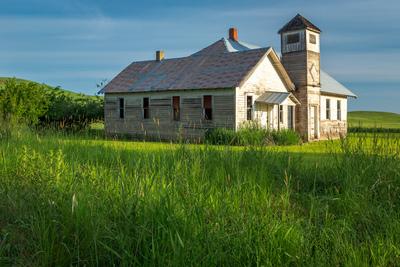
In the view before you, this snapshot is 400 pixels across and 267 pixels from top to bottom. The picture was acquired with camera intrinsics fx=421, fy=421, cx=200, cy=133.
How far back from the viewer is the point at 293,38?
1139 inches

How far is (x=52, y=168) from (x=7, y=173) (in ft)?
2.65

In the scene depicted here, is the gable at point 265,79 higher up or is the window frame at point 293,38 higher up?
the window frame at point 293,38

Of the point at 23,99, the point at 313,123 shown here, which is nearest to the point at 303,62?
the point at 313,123

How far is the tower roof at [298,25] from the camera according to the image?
92.8ft

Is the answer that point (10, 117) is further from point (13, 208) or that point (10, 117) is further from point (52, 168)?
point (13, 208)

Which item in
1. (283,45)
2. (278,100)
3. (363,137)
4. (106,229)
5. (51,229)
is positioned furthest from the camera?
(283,45)

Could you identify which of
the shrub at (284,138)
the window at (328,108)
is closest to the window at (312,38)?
the window at (328,108)

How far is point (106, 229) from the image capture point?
3.80m

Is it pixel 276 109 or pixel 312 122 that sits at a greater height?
pixel 276 109

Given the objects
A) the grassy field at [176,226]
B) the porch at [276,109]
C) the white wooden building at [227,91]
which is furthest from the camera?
the porch at [276,109]

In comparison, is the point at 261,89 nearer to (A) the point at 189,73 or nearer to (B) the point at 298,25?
(A) the point at 189,73

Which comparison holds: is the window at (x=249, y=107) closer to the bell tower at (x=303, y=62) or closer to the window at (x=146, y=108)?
the bell tower at (x=303, y=62)

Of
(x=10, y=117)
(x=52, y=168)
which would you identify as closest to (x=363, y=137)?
(x=52, y=168)

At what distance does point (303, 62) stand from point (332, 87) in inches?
331
